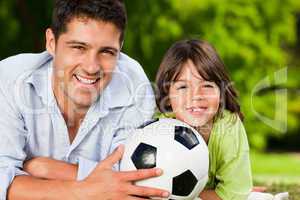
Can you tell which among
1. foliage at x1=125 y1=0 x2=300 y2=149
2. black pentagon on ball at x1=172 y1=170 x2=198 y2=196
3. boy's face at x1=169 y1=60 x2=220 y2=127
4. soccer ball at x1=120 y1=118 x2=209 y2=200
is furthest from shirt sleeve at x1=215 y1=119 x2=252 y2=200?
foliage at x1=125 y1=0 x2=300 y2=149

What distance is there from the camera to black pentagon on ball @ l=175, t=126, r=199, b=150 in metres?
3.69

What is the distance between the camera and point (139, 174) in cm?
343

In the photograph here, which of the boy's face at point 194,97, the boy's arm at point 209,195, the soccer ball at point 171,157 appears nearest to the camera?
the soccer ball at point 171,157

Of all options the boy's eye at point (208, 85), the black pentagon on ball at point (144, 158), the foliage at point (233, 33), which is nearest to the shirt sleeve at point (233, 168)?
the boy's eye at point (208, 85)

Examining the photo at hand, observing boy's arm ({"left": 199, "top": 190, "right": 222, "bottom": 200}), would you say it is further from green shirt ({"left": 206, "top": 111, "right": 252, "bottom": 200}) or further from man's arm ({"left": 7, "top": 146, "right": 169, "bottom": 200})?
man's arm ({"left": 7, "top": 146, "right": 169, "bottom": 200})

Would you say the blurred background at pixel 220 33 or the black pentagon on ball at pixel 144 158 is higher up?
the blurred background at pixel 220 33

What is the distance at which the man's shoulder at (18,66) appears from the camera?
4.03m

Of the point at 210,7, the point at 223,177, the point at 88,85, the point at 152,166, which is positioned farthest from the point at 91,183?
the point at 210,7

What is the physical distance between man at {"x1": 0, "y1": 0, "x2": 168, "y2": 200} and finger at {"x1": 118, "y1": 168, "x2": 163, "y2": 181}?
0.14 metres

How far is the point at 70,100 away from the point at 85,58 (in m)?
0.35

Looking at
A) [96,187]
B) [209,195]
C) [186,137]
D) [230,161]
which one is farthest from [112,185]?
[230,161]

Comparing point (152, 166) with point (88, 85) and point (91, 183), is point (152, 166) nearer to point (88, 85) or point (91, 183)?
point (91, 183)

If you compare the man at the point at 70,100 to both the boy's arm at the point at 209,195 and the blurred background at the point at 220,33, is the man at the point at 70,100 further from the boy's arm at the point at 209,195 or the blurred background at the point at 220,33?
the blurred background at the point at 220,33

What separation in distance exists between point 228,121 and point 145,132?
32.2 inches
